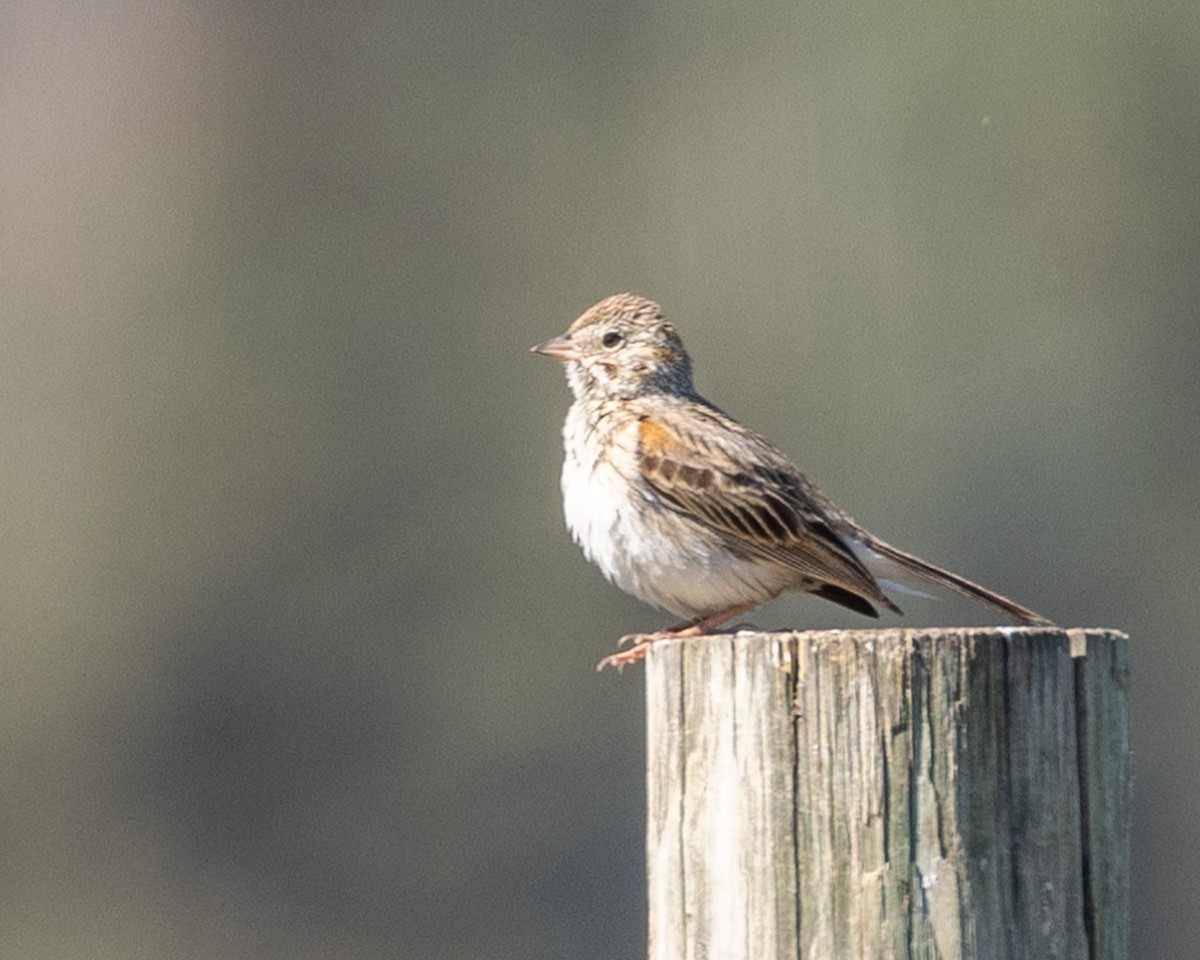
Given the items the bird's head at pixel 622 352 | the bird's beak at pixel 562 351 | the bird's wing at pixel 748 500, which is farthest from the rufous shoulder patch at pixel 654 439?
the bird's beak at pixel 562 351

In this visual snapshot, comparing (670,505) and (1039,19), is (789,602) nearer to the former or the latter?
(1039,19)

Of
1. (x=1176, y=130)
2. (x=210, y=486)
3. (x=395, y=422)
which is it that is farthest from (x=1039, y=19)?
(x=210, y=486)

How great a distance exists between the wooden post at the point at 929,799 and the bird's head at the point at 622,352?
12.9 ft

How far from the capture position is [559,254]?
34406 millimetres

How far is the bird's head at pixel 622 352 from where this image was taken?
850cm

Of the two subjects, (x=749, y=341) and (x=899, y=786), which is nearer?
(x=899, y=786)

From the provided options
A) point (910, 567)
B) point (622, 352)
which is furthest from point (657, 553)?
point (622, 352)

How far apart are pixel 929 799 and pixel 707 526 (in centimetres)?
Result: 335

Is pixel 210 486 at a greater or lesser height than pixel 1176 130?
lesser

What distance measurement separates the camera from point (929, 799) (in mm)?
4457

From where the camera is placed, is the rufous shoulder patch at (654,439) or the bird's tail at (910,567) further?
the rufous shoulder patch at (654,439)

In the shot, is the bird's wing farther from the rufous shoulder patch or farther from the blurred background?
the blurred background

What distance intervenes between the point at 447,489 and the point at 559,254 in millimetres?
4564

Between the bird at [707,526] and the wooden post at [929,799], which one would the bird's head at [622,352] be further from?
the wooden post at [929,799]
